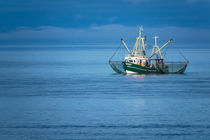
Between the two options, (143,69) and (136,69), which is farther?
(143,69)

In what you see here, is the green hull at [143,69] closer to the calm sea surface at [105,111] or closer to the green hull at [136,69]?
the green hull at [136,69]

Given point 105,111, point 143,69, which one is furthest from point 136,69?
point 105,111

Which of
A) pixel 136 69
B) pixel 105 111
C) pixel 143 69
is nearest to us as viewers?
pixel 105 111

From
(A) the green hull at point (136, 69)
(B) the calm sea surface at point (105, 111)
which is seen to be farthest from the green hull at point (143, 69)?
(B) the calm sea surface at point (105, 111)

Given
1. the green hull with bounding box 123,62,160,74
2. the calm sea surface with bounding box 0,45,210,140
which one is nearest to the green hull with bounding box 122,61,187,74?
the green hull with bounding box 123,62,160,74

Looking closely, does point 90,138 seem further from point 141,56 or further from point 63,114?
point 141,56

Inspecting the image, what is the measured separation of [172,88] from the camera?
6331 cm

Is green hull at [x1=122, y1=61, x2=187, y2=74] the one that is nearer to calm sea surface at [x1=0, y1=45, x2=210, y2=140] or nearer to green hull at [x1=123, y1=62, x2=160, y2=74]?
green hull at [x1=123, y1=62, x2=160, y2=74]

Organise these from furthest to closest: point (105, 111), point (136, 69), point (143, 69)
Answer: point (143, 69) → point (136, 69) → point (105, 111)

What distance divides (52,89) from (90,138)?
97.1 feet

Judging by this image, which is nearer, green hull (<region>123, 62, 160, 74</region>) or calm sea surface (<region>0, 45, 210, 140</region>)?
calm sea surface (<region>0, 45, 210, 140</region>)

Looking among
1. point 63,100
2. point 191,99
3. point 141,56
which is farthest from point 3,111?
point 141,56

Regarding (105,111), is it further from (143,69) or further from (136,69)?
(143,69)

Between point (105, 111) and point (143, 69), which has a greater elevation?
point (143, 69)
